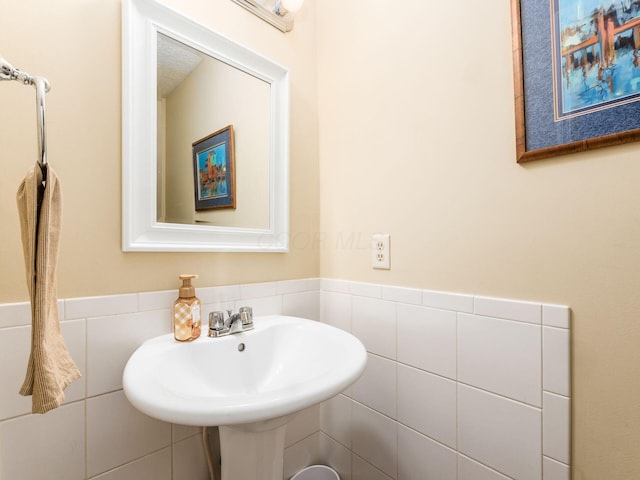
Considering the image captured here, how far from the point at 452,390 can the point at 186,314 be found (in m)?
0.76

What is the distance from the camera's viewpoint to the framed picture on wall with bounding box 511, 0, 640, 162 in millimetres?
565

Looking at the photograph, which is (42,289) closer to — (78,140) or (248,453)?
(78,140)

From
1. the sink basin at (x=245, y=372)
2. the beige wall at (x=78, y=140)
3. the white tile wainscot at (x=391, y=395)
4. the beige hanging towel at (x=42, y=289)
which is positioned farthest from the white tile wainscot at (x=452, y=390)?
the beige hanging towel at (x=42, y=289)

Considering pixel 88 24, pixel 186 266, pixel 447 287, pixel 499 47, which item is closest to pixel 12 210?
pixel 186 266

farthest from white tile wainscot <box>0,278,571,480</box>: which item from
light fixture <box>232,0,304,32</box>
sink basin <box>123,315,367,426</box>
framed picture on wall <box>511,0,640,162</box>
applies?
light fixture <box>232,0,304,32</box>

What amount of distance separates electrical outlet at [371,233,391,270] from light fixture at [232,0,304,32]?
2.87 ft

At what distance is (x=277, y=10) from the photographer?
1.09 meters

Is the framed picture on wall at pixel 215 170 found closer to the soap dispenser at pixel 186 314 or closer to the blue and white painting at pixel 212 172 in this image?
the blue and white painting at pixel 212 172

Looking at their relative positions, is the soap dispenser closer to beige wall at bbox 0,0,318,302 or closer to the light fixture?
beige wall at bbox 0,0,318,302

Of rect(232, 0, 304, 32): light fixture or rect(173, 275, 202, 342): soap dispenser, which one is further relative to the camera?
rect(232, 0, 304, 32): light fixture

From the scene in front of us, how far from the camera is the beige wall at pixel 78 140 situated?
63 centimetres

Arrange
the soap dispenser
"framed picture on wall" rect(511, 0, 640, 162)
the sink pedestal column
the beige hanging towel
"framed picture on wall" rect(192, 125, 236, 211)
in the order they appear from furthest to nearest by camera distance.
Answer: "framed picture on wall" rect(192, 125, 236, 211) < the soap dispenser < the sink pedestal column < "framed picture on wall" rect(511, 0, 640, 162) < the beige hanging towel

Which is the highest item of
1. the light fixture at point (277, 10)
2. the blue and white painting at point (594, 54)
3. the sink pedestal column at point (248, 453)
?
the light fixture at point (277, 10)

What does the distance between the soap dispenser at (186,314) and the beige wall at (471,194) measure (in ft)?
1.78
